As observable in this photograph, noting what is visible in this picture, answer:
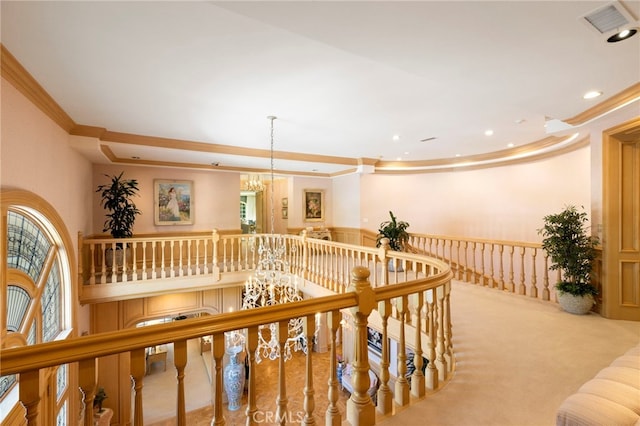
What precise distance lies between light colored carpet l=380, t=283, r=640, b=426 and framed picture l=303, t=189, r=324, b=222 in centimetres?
515

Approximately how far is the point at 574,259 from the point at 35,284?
22.1 ft

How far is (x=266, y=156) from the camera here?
6020 mm

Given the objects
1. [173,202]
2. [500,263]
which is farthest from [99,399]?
[500,263]

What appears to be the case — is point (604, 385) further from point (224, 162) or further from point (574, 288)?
point (224, 162)

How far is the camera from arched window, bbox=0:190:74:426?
2.65 metres

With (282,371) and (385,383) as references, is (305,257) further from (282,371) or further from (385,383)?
(282,371)

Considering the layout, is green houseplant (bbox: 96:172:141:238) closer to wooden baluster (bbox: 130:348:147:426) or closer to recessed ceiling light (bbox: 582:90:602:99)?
wooden baluster (bbox: 130:348:147:426)

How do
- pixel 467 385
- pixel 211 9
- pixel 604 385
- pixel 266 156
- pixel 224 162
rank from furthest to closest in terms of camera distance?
pixel 224 162, pixel 266 156, pixel 467 385, pixel 211 9, pixel 604 385

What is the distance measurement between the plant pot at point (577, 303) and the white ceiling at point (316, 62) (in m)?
2.27

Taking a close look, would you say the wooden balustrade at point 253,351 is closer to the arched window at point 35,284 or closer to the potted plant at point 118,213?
the arched window at point 35,284

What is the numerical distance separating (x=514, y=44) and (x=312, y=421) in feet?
8.91

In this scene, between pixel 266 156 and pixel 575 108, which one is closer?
pixel 575 108

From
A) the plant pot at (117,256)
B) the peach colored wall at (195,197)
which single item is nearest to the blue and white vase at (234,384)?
the plant pot at (117,256)

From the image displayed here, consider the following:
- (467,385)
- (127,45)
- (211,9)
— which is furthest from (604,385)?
(127,45)
